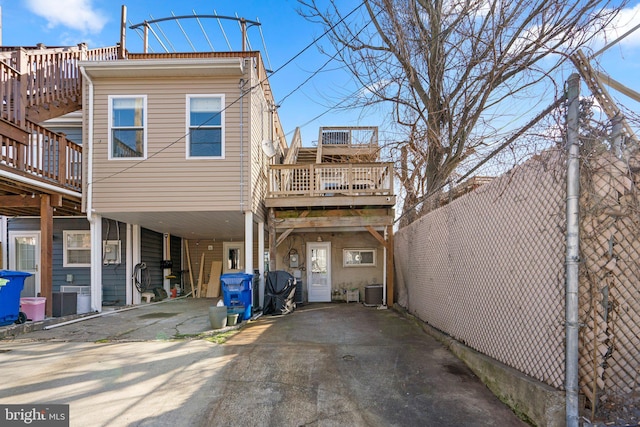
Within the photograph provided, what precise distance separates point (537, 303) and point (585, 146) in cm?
130

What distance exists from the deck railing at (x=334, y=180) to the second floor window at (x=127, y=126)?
10.0ft

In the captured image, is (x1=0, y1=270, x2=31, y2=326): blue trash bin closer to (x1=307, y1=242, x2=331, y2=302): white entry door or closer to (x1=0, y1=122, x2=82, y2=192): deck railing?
(x1=0, y1=122, x2=82, y2=192): deck railing

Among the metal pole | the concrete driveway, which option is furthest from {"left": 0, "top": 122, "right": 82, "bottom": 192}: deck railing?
the metal pole

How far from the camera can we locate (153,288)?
10695 millimetres

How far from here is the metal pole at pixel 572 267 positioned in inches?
98.6

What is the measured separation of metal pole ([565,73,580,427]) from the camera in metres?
2.50

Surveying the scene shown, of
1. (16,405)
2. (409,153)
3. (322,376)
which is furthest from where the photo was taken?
(409,153)

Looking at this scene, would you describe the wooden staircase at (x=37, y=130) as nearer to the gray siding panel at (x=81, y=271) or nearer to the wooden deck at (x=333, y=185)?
the gray siding panel at (x=81, y=271)

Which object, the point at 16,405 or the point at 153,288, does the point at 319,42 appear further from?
the point at 153,288

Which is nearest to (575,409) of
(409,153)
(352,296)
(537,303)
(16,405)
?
(537,303)

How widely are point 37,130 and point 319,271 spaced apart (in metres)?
7.74

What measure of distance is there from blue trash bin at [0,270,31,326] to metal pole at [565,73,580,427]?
734cm

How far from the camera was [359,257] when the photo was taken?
11375 mm

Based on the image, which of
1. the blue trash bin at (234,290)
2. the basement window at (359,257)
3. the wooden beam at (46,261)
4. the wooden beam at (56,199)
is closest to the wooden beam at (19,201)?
the wooden beam at (56,199)
